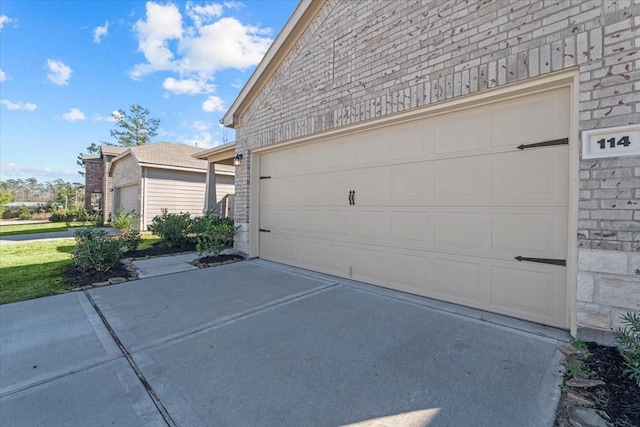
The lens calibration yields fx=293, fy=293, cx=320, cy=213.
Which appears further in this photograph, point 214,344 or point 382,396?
point 214,344

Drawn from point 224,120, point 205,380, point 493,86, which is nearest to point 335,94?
point 493,86

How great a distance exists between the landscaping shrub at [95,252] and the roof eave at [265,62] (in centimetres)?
377

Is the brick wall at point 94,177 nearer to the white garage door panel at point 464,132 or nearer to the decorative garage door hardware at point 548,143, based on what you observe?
the white garage door panel at point 464,132

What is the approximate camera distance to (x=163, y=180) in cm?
1366

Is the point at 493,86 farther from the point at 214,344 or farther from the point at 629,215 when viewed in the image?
the point at 214,344

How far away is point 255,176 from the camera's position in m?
6.91

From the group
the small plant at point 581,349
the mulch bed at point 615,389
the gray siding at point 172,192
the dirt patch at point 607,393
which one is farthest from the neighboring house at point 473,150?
the gray siding at point 172,192

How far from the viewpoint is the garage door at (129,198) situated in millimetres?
14197

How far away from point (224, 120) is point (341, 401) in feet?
23.1

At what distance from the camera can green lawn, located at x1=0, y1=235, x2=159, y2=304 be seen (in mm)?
4551

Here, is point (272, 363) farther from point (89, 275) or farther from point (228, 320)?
point (89, 275)

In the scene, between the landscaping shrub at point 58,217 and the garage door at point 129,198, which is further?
the landscaping shrub at point 58,217

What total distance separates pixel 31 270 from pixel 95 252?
1.94m

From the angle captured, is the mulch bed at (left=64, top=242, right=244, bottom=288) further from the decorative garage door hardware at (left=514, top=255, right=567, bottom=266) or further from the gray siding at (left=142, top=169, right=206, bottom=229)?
the gray siding at (left=142, top=169, right=206, bottom=229)
